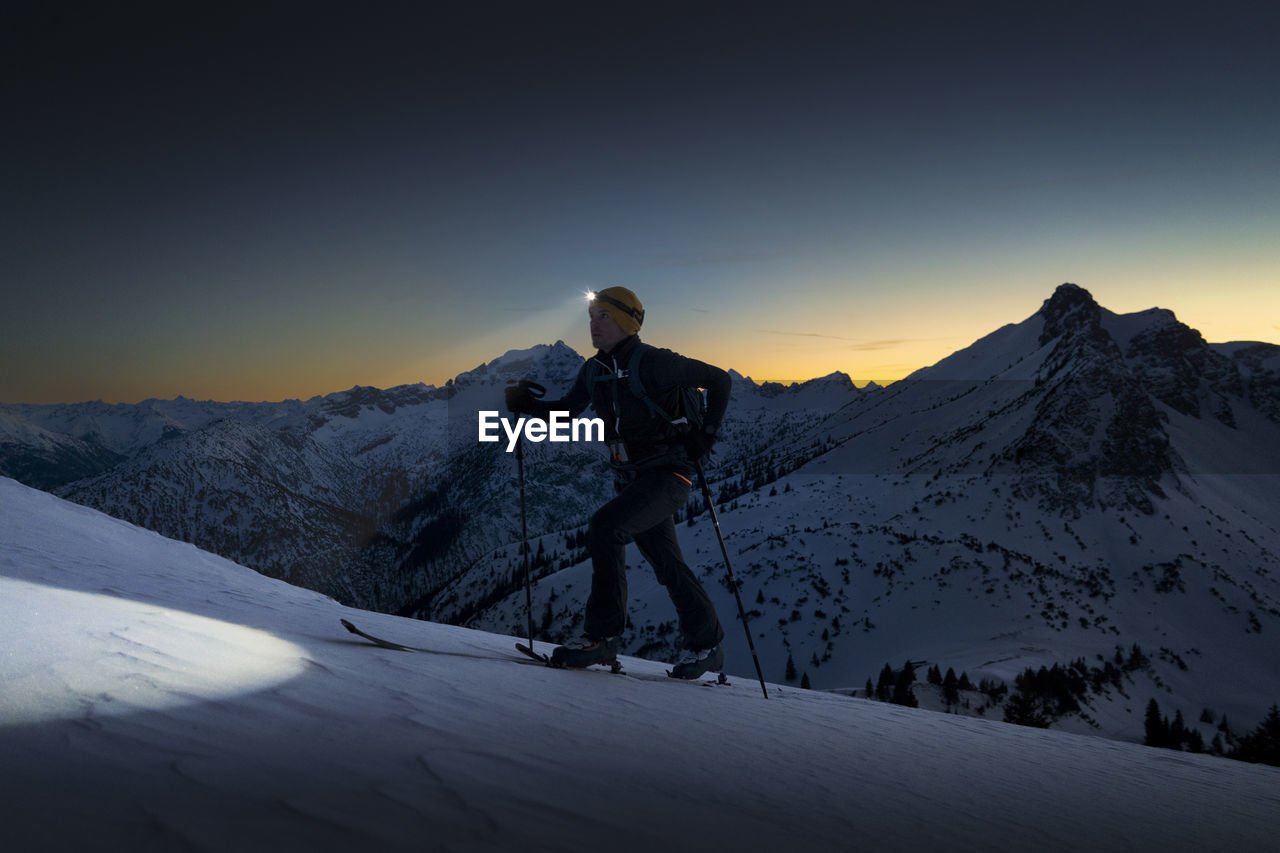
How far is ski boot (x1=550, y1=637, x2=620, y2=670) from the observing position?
6160 millimetres

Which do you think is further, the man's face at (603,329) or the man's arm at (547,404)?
the man's arm at (547,404)

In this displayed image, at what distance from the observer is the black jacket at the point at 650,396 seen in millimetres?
6461

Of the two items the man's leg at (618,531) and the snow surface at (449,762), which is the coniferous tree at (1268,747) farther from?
the man's leg at (618,531)

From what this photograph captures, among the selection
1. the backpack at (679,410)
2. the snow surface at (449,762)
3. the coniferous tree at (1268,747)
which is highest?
the backpack at (679,410)

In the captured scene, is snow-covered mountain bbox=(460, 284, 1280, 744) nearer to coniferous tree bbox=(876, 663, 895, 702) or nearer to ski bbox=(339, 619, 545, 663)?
coniferous tree bbox=(876, 663, 895, 702)

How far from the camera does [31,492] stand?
938 centimetres

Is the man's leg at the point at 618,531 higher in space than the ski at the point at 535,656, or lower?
higher

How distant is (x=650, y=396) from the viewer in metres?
6.46

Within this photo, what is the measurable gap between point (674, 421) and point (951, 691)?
4125 inches

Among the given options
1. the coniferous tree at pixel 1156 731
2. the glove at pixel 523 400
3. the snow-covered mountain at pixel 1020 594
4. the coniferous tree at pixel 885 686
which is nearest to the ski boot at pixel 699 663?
the glove at pixel 523 400

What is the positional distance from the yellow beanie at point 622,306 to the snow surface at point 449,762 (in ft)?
11.4

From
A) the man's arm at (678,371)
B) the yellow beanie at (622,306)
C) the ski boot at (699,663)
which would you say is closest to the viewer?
the man's arm at (678,371)

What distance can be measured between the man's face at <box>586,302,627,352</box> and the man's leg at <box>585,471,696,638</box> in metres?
1.43

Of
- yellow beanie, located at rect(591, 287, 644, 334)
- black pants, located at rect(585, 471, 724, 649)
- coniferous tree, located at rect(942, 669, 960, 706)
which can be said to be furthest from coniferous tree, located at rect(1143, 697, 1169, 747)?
yellow beanie, located at rect(591, 287, 644, 334)
